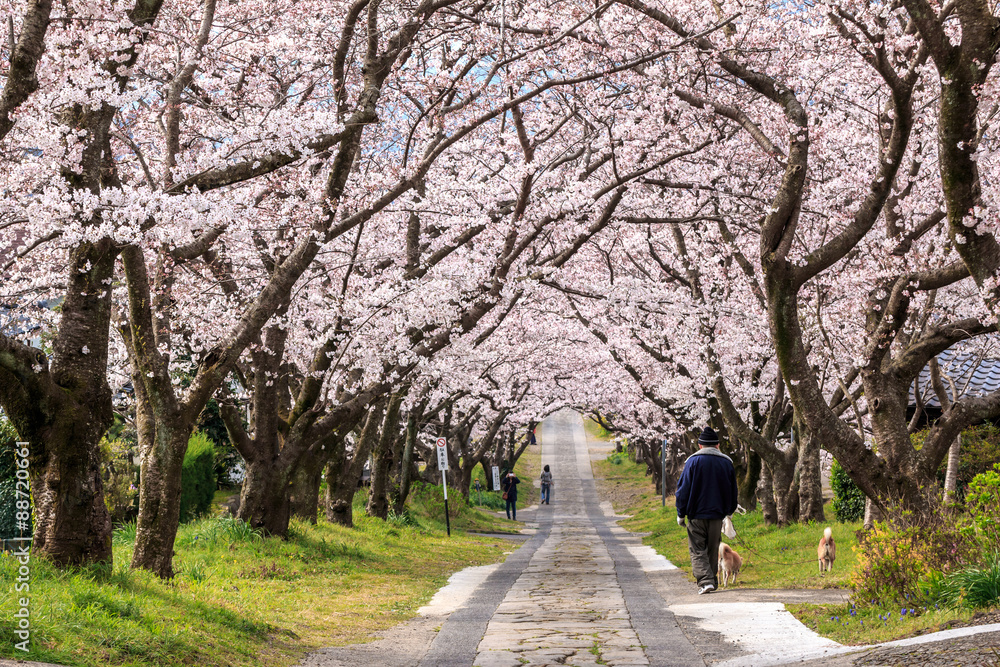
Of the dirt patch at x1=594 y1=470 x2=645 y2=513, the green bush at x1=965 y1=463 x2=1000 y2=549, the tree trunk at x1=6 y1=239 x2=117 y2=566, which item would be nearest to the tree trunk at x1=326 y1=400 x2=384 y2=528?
the tree trunk at x1=6 y1=239 x2=117 y2=566

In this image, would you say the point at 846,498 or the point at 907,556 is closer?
the point at 907,556

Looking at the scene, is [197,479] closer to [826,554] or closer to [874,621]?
[826,554]

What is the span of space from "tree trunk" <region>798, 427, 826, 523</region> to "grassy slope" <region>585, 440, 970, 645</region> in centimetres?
49

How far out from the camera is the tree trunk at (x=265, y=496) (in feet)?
45.8

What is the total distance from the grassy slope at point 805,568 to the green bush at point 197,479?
33.6ft

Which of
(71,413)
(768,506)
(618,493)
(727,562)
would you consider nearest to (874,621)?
(727,562)

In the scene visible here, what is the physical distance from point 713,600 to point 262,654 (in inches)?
224

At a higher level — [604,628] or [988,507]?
[988,507]

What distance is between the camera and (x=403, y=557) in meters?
Result: 17.2

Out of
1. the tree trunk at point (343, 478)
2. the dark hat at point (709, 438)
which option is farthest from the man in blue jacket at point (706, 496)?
the tree trunk at point (343, 478)

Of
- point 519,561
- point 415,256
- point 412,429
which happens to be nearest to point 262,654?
point 415,256

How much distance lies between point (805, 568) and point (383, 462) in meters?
11.5

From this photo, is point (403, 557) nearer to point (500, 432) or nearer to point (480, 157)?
point (480, 157)

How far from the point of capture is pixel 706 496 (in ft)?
32.2
